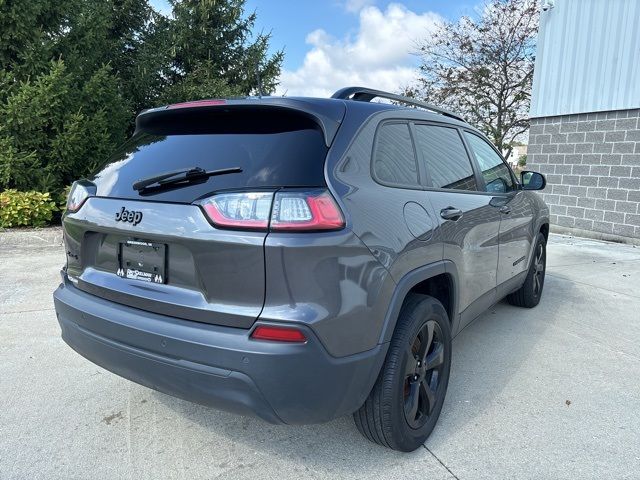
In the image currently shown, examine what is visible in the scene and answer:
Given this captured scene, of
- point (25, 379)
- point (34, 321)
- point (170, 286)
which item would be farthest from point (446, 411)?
point (34, 321)

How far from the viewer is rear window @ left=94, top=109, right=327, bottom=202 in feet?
6.58

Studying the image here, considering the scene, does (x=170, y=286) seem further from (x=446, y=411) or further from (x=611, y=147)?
(x=611, y=147)

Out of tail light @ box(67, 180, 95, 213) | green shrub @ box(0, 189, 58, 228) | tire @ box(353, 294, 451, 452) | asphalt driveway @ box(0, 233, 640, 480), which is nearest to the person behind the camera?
tire @ box(353, 294, 451, 452)

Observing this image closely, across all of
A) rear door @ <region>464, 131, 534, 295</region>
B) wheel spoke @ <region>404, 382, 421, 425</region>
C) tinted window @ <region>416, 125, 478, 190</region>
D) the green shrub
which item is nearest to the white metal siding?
rear door @ <region>464, 131, 534, 295</region>

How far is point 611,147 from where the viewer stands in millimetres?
9172

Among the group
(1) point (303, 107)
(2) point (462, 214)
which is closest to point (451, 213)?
(2) point (462, 214)

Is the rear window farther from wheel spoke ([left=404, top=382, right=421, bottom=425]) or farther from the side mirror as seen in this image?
the side mirror

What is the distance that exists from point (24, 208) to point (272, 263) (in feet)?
25.0

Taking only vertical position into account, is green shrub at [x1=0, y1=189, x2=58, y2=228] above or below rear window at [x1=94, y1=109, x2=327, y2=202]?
below

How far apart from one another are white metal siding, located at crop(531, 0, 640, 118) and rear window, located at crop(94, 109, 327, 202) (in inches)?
349

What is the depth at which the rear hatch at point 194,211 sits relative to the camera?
1.95 m

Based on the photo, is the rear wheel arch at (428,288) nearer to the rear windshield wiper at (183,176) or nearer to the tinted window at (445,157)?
the tinted window at (445,157)

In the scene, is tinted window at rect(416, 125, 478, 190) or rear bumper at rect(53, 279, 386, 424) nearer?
rear bumper at rect(53, 279, 386, 424)

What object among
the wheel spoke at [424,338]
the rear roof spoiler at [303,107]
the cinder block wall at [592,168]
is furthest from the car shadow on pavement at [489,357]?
the cinder block wall at [592,168]
